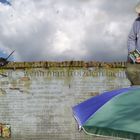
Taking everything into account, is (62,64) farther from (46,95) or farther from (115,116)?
(115,116)

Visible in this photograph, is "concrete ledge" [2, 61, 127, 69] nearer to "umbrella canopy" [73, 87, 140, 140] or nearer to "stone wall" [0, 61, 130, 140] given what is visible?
"stone wall" [0, 61, 130, 140]

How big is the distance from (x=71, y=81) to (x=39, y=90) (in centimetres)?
83

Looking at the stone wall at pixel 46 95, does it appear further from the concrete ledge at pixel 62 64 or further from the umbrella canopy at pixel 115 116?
the umbrella canopy at pixel 115 116

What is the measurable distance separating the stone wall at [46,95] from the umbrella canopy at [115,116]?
7438 mm

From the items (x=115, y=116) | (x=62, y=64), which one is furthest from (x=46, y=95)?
(x=115, y=116)

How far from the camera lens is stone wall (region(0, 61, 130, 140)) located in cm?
1149

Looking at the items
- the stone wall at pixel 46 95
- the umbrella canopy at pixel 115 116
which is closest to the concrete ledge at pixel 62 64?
the stone wall at pixel 46 95

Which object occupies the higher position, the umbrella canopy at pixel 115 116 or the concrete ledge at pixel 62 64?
the concrete ledge at pixel 62 64

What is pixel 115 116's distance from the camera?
11.9 feet

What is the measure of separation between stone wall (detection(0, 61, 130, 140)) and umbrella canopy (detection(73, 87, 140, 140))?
744 centimetres

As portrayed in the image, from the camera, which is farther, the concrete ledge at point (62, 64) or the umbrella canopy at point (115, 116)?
the concrete ledge at point (62, 64)

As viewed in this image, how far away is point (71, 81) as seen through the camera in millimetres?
11539

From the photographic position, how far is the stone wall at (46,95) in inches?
452

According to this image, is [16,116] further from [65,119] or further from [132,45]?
[132,45]
